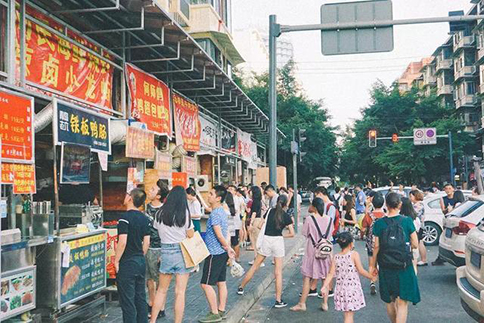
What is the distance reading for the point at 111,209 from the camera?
9.35 m

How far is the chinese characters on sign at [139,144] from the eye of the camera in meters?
8.05

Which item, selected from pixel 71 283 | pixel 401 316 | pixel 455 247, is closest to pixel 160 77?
pixel 71 283

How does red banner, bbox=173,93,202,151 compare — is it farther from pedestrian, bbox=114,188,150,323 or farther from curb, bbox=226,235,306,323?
pedestrian, bbox=114,188,150,323

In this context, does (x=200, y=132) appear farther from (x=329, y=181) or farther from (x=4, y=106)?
(x=329, y=181)

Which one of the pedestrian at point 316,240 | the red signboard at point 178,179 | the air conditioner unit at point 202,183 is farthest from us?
the air conditioner unit at point 202,183

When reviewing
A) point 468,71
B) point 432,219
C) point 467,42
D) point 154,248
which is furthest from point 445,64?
point 154,248

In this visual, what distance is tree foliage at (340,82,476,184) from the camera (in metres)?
37.5

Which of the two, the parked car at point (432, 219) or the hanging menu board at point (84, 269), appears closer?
the hanging menu board at point (84, 269)

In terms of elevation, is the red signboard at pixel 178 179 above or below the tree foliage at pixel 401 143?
below

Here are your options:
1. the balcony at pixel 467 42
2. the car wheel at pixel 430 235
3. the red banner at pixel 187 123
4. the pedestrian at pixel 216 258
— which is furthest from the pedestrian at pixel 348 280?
the balcony at pixel 467 42

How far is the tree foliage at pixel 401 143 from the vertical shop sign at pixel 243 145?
19.3 m

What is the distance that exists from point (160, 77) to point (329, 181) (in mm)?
41810

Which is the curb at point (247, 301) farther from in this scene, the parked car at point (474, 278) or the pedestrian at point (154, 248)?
the parked car at point (474, 278)

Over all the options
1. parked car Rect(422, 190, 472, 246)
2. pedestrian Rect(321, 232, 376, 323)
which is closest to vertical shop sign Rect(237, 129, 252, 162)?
parked car Rect(422, 190, 472, 246)
